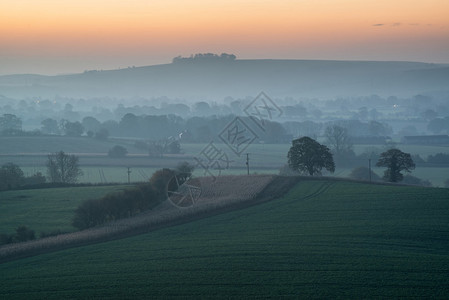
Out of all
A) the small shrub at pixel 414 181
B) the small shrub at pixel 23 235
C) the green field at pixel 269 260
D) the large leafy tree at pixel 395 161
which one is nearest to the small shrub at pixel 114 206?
the small shrub at pixel 23 235

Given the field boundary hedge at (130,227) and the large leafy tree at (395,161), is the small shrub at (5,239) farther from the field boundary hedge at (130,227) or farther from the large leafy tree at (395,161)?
the large leafy tree at (395,161)

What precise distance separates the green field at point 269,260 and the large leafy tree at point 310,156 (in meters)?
15.0

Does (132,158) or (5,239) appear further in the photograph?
(132,158)

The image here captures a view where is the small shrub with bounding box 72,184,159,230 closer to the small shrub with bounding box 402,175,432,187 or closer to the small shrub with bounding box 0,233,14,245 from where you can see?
the small shrub with bounding box 0,233,14,245

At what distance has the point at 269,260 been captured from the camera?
86.5 ft

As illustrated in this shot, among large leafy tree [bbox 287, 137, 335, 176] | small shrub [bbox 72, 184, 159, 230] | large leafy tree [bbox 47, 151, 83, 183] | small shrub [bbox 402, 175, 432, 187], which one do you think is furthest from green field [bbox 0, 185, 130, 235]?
small shrub [bbox 402, 175, 432, 187]

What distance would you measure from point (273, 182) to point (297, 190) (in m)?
2.68

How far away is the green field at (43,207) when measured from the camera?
38.4 metres

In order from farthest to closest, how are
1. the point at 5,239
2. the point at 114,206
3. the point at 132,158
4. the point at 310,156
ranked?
the point at 132,158 < the point at 310,156 < the point at 114,206 < the point at 5,239

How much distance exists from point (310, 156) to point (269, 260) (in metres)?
27.7

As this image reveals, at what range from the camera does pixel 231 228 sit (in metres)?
34.0

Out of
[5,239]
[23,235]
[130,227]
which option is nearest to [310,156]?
[130,227]

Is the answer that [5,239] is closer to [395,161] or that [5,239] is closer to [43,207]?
[43,207]

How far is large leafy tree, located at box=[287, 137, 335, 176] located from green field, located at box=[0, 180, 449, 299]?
1504 centimetres
